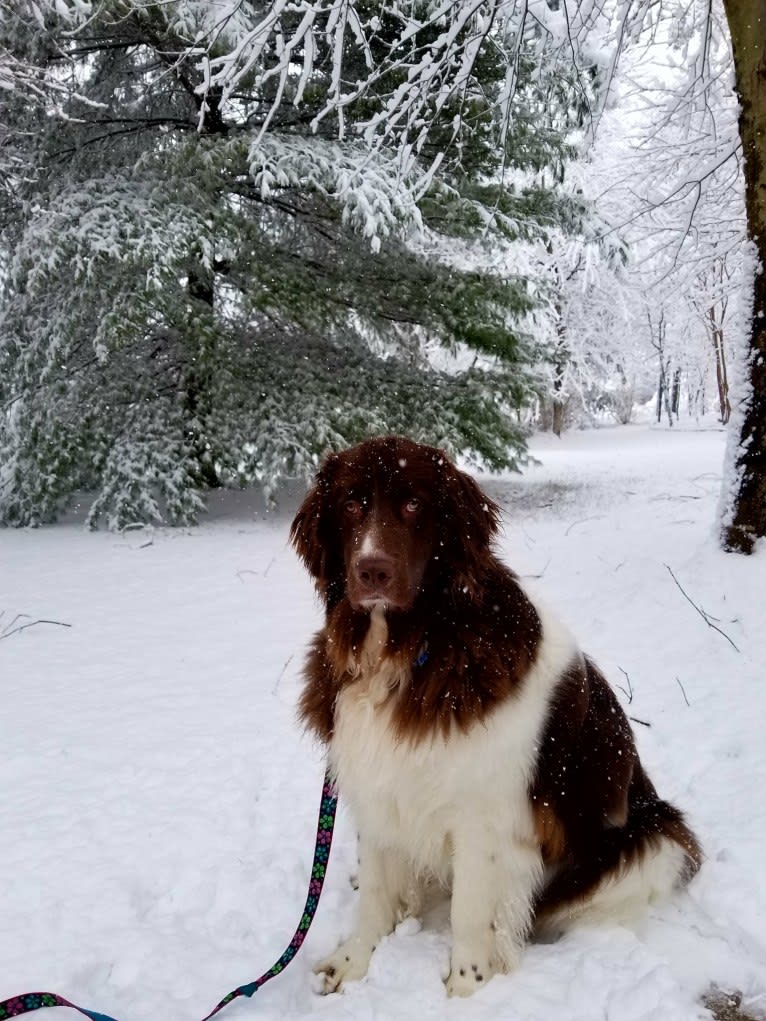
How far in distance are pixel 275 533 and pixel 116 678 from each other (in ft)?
15.4

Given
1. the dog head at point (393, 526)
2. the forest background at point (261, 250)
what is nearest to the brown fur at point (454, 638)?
the dog head at point (393, 526)

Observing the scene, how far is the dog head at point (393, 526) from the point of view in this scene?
2.06 meters

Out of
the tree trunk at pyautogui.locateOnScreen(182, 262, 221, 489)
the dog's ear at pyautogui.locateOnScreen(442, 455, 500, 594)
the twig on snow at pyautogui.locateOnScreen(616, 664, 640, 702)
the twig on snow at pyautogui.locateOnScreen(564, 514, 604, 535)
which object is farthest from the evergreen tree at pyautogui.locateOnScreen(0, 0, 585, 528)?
the dog's ear at pyautogui.locateOnScreen(442, 455, 500, 594)

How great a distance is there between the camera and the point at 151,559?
800 centimetres

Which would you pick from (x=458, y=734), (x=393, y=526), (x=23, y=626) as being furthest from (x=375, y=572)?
(x=23, y=626)

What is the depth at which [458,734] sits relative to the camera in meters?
2.06

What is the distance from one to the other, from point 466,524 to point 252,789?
1912 millimetres

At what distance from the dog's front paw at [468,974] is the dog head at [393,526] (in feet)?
3.42

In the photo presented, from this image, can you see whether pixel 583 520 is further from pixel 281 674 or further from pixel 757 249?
pixel 281 674

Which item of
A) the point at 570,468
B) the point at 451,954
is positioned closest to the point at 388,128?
the point at 451,954

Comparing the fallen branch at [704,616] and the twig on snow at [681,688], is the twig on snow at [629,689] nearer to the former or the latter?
the twig on snow at [681,688]

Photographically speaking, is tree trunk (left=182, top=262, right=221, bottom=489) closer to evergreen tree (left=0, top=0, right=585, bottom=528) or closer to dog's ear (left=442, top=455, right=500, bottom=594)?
evergreen tree (left=0, top=0, right=585, bottom=528)

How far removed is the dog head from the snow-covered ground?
937mm

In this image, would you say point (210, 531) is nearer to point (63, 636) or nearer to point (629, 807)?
point (63, 636)
